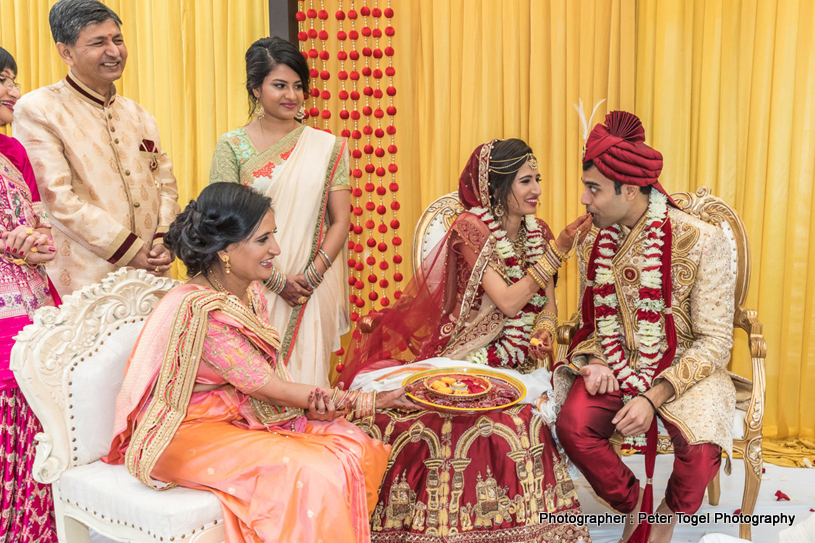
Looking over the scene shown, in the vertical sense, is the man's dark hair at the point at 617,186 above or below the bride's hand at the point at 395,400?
above

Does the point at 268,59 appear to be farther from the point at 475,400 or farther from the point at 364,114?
the point at 475,400

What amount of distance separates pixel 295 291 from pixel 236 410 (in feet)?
3.22

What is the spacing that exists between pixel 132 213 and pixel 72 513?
132 centimetres

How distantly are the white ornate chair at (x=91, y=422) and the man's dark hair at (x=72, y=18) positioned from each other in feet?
3.63

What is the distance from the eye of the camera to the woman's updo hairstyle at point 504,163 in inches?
116

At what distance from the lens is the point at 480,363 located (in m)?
2.93

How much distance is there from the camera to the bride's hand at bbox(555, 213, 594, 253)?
110 inches

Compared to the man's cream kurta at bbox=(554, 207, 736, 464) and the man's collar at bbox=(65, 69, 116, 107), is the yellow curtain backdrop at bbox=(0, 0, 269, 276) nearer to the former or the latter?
the man's collar at bbox=(65, 69, 116, 107)

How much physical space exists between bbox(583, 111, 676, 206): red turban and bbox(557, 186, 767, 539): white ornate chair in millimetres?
Result: 482

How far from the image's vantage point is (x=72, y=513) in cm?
216

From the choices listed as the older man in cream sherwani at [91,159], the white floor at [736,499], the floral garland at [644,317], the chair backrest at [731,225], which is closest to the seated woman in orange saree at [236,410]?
the older man in cream sherwani at [91,159]

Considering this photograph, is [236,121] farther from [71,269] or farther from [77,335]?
[77,335]

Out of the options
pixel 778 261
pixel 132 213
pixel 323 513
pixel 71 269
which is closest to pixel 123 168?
pixel 132 213

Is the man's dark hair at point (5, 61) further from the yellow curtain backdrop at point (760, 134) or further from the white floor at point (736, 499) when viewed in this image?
the yellow curtain backdrop at point (760, 134)
